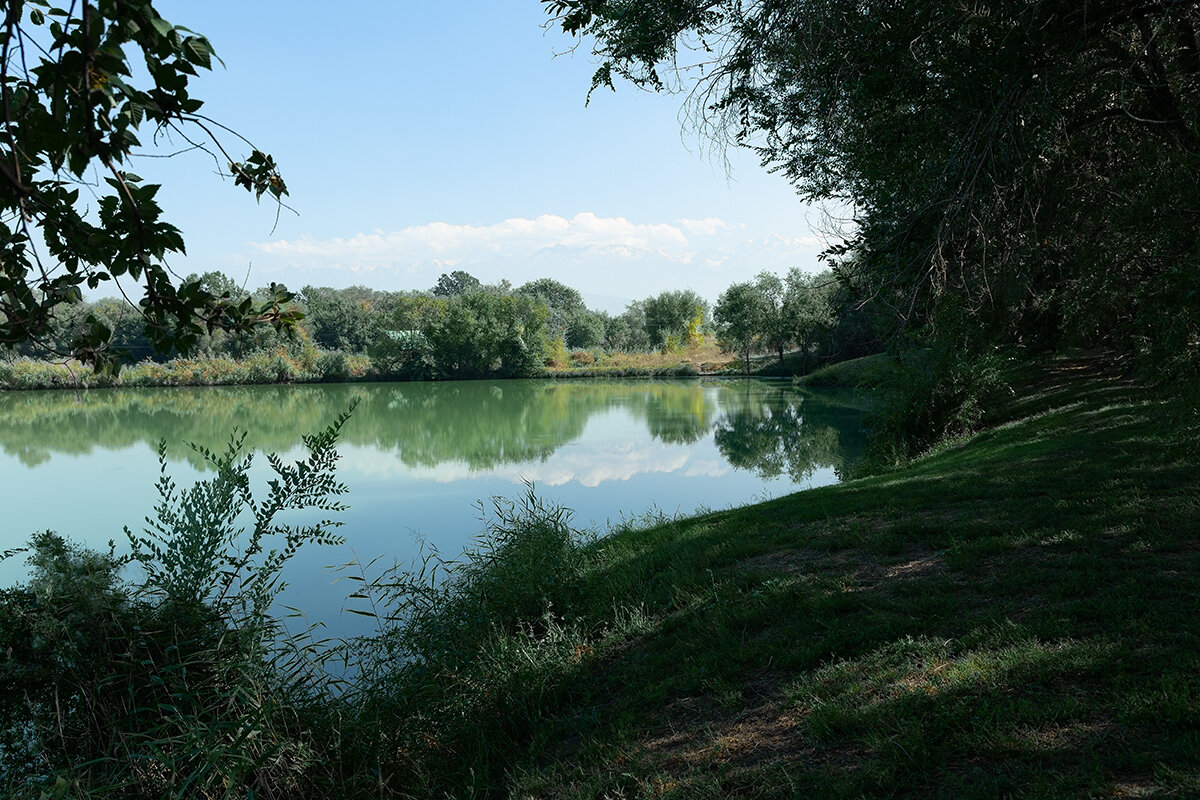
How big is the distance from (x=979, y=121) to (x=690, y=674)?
4.40 metres

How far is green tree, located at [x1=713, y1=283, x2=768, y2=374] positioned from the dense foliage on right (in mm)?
48343

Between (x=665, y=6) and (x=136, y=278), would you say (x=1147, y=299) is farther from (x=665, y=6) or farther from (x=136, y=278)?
(x=136, y=278)

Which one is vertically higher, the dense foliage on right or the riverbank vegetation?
the dense foliage on right

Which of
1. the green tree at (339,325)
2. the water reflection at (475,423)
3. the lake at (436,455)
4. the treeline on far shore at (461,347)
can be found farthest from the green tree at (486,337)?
the lake at (436,455)

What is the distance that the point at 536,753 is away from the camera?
4.40 m

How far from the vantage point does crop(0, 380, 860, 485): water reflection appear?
21.3 m

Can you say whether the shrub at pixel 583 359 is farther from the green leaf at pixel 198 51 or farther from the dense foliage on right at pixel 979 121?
the green leaf at pixel 198 51

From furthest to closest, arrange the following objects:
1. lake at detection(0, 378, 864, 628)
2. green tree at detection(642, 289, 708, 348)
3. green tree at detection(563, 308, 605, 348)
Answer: green tree at detection(563, 308, 605, 348) < green tree at detection(642, 289, 708, 348) < lake at detection(0, 378, 864, 628)

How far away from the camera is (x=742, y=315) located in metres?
58.0

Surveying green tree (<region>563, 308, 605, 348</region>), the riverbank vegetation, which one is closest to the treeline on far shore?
green tree (<region>563, 308, 605, 348</region>)

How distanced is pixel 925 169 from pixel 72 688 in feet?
22.8

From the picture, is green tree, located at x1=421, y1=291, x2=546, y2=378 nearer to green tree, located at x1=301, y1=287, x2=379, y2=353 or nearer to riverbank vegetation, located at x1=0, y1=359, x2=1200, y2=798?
green tree, located at x1=301, y1=287, x2=379, y2=353

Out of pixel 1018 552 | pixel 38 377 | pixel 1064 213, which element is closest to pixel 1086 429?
pixel 1064 213

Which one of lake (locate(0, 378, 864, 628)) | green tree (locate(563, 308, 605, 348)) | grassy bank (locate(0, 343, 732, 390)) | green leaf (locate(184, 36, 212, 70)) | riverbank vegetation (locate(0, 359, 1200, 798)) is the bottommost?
lake (locate(0, 378, 864, 628))
